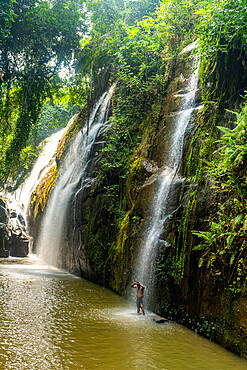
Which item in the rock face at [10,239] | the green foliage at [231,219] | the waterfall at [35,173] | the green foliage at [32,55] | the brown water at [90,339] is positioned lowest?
the brown water at [90,339]

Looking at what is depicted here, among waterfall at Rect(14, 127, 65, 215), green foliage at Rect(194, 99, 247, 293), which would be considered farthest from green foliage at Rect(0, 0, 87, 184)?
waterfall at Rect(14, 127, 65, 215)

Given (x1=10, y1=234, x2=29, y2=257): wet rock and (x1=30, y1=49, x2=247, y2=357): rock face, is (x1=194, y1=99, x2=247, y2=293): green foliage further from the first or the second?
(x1=10, y1=234, x2=29, y2=257): wet rock

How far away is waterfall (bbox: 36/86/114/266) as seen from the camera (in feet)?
49.2

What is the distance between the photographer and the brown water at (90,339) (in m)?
4.56

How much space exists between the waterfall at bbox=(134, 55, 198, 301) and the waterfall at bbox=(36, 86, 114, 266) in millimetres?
5377

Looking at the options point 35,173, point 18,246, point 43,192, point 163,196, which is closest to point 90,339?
point 163,196

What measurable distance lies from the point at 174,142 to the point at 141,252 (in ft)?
12.7

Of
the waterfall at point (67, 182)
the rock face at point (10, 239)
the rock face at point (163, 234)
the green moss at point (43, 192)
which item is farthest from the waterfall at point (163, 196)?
the rock face at point (10, 239)

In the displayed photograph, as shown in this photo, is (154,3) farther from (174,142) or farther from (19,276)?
(19,276)

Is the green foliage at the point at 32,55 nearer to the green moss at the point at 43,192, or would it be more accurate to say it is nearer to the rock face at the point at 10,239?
the green moss at the point at 43,192

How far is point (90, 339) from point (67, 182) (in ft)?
37.5

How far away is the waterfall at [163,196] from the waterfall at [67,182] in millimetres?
5377

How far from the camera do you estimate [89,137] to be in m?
15.8

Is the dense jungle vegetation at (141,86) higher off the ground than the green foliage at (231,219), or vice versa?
the dense jungle vegetation at (141,86)
